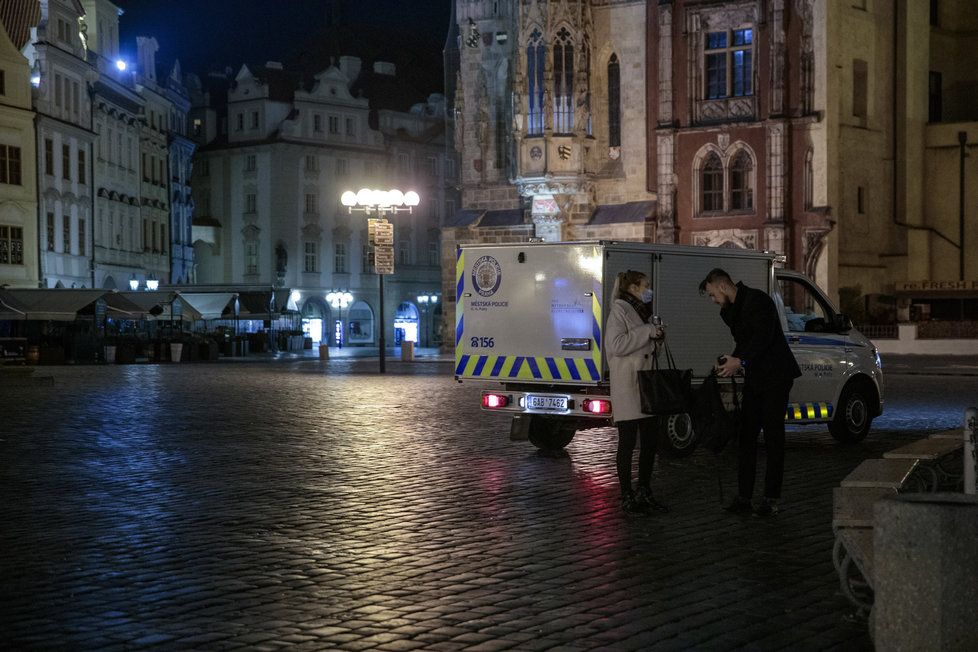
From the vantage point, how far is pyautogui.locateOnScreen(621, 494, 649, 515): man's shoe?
11289 millimetres

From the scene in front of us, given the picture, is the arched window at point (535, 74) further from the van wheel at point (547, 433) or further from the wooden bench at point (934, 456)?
the wooden bench at point (934, 456)

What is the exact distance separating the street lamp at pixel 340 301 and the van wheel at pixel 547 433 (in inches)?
2776

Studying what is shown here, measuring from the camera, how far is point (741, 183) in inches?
1882

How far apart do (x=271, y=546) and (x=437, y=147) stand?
85626 mm

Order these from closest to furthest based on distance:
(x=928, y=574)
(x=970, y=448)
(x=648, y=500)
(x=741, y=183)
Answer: (x=928, y=574) < (x=970, y=448) < (x=648, y=500) < (x=741, y=183)

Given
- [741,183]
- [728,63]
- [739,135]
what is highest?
[728,63]

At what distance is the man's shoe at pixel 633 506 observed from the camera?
11.3 m

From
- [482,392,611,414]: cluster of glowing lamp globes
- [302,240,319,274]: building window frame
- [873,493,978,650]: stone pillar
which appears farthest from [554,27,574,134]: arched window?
[873,493,978,650]: stone pillar

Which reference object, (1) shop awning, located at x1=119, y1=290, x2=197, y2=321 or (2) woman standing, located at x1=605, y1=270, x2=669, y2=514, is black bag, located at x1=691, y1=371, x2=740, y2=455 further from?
(1) shop awning, located at x1=119, y1=290, x2=197, y2=321

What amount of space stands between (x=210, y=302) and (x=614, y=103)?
20.1 meters

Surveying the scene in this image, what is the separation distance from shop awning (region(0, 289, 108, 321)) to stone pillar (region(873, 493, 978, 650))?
146 feet

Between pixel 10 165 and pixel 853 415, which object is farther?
pixel 10 165

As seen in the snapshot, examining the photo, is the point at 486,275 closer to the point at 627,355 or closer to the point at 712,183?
the point at 627,355

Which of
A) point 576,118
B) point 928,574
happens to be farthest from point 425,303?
point 928,574
